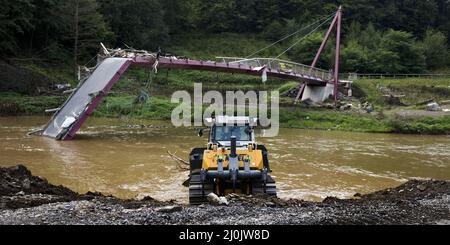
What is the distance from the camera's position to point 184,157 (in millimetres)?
20844

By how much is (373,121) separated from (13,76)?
85.4 ft

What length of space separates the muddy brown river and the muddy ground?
3.25m

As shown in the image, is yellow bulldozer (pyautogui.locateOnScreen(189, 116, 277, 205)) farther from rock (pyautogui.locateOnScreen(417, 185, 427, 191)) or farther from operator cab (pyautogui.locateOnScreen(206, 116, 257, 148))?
rock (pyautogui.locateOnScreen(417, 185, 427, 191))

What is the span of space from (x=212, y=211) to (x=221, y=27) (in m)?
60.1

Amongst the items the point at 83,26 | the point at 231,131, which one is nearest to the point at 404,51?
the point at 83,26

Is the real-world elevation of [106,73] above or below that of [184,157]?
above

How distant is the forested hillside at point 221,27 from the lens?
44.1 metres

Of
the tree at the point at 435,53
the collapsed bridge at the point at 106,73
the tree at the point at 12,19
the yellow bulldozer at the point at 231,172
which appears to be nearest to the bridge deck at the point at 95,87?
the collapsed bridge at the point at 106,73

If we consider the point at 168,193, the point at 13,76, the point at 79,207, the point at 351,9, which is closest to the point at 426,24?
the point at 351,9

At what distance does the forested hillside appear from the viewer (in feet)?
145

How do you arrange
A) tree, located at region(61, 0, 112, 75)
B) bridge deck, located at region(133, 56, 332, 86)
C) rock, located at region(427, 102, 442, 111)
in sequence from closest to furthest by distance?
bridge deck, located at region(133, 56, 332, 86) → rock, located at region(427, 102, 442, 111) → tree, located at region(61, 0, 112, 75)

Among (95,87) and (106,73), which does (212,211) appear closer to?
(95,87)

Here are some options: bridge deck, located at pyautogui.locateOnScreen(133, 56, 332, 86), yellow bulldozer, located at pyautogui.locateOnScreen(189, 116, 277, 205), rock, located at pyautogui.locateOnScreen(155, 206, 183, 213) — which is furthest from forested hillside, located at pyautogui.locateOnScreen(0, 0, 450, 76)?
rock, located at pyautogui.locateOnScreen(155, 206, 183, 213)
